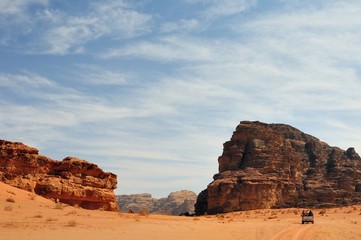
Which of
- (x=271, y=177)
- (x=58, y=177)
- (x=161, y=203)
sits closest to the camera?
(x=58, y=177)

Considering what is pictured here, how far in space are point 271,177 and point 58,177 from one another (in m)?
49.7

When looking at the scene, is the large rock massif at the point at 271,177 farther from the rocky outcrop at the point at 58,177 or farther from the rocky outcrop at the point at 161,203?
the rocky outcrop at the point at 161,203

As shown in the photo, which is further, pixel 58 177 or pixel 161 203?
pixel 161 203

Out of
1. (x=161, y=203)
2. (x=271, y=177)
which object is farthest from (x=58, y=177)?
(x=161, y=203)

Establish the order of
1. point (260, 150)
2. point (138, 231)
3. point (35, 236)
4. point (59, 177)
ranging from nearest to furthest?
point (35, 236) → point (138, 231) → point (59, 177) → point (260, 150)

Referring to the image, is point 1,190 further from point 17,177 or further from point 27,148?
point 27,148

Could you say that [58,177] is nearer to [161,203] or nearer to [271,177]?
[271,177]

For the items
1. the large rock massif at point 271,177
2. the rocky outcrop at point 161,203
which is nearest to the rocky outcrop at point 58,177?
the large rock massif at point 271,177

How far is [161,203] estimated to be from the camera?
472 feet

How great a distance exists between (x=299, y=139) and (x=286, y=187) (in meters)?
27.7

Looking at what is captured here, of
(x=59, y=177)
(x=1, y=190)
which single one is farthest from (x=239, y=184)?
(x=1, y=190)

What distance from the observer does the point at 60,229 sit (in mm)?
13727

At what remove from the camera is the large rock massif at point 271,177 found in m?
69.7

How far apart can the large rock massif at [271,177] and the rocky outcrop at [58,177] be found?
37.8 m
